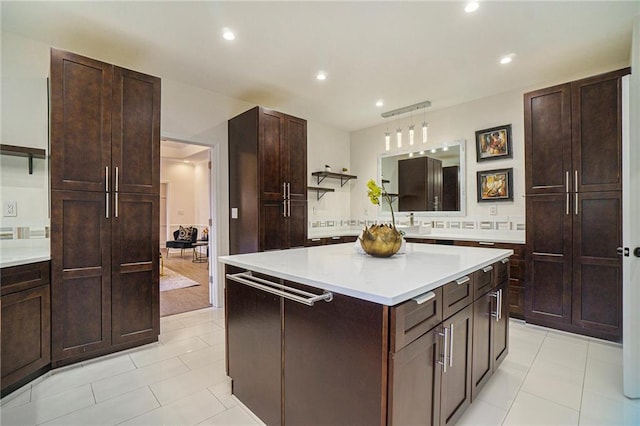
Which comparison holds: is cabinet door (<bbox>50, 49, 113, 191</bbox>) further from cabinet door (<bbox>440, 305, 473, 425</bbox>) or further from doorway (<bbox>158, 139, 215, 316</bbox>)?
doorway (<bbox>158, 139, 215, 316</bbox>)

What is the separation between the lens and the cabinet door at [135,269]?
8.14 ft

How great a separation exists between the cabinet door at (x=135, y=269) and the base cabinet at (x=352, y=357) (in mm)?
1279

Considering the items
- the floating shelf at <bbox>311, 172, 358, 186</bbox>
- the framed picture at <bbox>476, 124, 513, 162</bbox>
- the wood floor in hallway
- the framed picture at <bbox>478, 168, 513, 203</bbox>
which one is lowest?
the wood floor in hallway

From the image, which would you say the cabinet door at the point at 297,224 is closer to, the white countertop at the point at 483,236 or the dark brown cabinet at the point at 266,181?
the dark brown cabinet at the point at 266,181

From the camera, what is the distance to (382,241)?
183 centimetres

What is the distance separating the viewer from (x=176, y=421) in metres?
1.67

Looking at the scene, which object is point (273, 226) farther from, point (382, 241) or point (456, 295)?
point (456, 295)

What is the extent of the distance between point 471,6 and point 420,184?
8.99ft

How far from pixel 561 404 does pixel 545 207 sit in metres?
1.91

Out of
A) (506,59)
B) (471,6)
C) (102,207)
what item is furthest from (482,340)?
(102,207)

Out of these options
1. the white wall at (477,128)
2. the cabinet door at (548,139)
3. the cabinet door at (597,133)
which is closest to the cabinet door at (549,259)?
the cabinet door at (548,139)

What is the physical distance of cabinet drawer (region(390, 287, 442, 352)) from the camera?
3.42 ft

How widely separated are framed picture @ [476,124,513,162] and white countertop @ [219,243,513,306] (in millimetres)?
2203

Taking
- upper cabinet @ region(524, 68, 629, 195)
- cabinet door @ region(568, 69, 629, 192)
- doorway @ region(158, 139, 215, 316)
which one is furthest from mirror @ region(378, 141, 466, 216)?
doorway @ region(158, 139, 215, 316)
